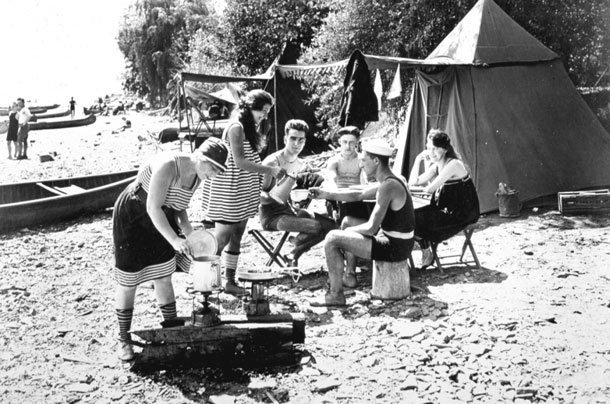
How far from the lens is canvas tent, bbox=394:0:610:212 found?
32.6 ft

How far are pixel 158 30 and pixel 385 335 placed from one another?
40.2 metres

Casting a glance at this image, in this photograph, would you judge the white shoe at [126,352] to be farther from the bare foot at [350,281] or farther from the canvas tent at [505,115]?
the canvas tent at [505,115]

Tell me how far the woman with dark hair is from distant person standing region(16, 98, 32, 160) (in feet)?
55.4

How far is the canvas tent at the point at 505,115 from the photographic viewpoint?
9945mm

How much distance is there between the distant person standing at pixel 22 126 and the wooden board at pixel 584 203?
1727 cm

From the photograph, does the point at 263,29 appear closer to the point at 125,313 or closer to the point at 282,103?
the point at 282,103

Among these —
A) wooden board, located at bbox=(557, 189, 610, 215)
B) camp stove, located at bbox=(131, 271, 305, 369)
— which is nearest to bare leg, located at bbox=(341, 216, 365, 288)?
camp stove, located at bbox=(131, 271, 305, 369)

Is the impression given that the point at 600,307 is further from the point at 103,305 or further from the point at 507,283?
the point at 103,305

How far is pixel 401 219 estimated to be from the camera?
18.7ft

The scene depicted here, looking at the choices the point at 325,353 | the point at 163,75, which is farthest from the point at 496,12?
the point at 163,75

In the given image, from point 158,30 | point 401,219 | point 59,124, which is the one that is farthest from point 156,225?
point 158,30

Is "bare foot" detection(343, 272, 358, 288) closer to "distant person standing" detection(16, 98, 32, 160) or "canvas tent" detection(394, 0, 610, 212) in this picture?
"canvas tent" detection(394, 0, 610, 212)

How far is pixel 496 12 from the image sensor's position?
10547 millimetres

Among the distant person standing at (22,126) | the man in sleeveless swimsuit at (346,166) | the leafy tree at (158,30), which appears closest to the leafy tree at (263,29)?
the distant person standing at (22,126)
